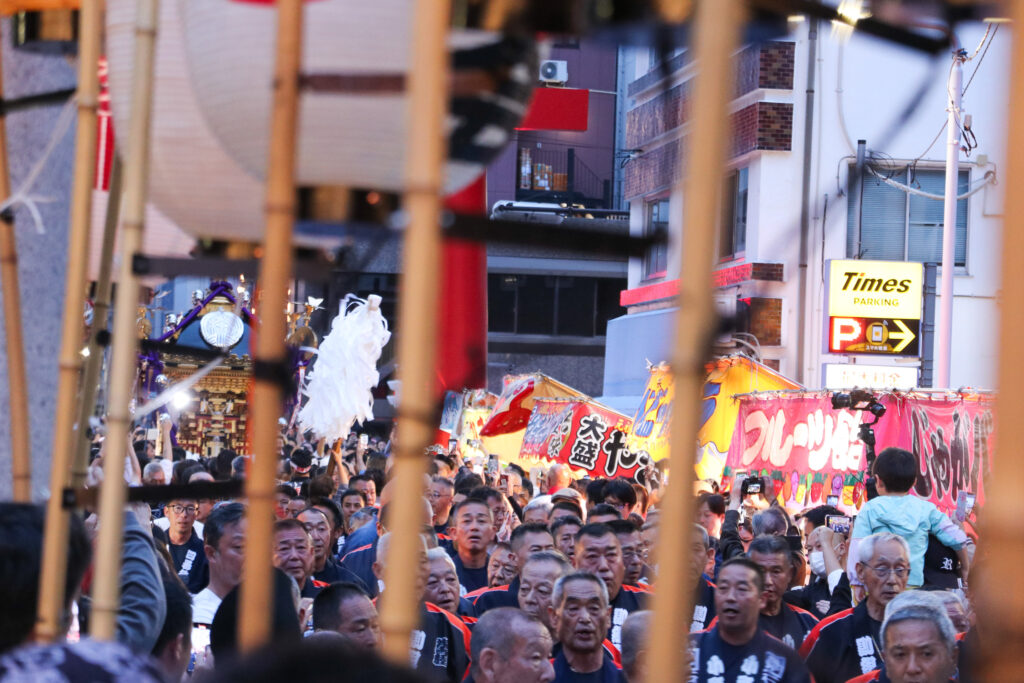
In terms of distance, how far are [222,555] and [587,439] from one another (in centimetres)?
840

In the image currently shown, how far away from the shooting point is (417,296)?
1.17 metres

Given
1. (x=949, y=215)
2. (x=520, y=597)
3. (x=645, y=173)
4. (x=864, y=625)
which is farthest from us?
(x=645, y=173)

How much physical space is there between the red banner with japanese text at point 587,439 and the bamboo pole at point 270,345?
10.2 meters

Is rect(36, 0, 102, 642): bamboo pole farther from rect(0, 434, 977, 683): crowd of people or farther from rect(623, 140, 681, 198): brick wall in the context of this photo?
rect(623, 140, 681, 198): brick wall

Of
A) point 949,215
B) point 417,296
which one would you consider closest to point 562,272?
point 949,215

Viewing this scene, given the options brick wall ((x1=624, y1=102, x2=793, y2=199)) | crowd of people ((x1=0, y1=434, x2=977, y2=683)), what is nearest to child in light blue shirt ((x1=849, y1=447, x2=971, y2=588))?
crowd of people ((x1=0, y1=434, x2=977, y2=683))

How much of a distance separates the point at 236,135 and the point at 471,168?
281mm

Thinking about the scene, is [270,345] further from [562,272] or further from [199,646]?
[562,272]

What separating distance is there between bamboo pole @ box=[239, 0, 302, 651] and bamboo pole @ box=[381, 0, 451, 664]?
0.16m

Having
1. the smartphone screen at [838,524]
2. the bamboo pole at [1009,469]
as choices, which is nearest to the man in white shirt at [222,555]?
the smartphone screen at [838,524]

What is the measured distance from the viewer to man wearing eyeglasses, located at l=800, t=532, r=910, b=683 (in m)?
4.41

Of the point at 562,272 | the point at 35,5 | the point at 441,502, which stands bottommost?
the point at 441,502

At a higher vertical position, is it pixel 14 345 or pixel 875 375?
pixel 875 375

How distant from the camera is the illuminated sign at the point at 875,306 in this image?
1483 centimetres
